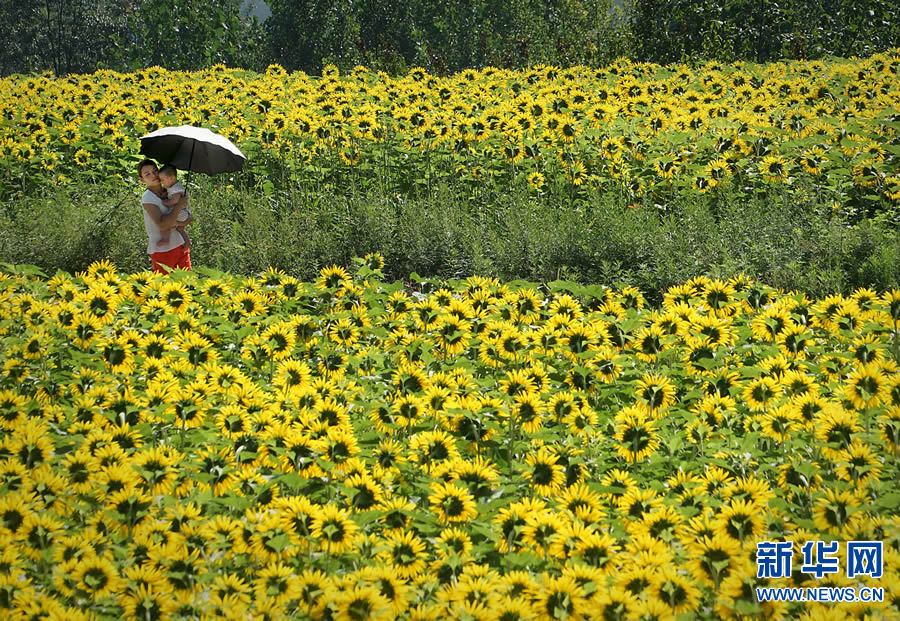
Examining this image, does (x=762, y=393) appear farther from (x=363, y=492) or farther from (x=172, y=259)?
(x=172, y=259)

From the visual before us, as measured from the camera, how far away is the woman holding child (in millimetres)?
6969

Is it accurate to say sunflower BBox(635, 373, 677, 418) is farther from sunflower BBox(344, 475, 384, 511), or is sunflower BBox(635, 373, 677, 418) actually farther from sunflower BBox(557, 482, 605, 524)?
sunflower BBox(344, 475, 384, 511)

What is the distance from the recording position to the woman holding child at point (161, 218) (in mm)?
6969

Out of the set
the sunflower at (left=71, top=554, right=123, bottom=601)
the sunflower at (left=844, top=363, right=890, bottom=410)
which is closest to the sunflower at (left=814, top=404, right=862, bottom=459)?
the sunflower at (left=844, top=363, right=890, bottom=410)

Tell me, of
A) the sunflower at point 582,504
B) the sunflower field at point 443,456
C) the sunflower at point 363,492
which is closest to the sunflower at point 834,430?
the sunflower field at point 443,456

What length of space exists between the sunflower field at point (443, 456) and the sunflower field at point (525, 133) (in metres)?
3.18

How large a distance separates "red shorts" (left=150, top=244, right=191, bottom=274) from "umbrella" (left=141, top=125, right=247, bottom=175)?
84cm

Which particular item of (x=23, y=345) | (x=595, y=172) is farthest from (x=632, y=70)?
(x=23, y=345)

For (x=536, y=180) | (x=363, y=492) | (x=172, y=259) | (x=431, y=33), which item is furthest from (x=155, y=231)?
(x=431, y=33)

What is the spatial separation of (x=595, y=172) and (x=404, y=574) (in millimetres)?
6565

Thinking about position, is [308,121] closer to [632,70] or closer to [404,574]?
[632,70]

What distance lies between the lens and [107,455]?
3.55 metres

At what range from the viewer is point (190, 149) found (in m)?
7.59

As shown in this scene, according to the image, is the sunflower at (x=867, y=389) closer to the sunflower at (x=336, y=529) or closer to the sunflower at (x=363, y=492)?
the sunflower at (x=363, y=492)
